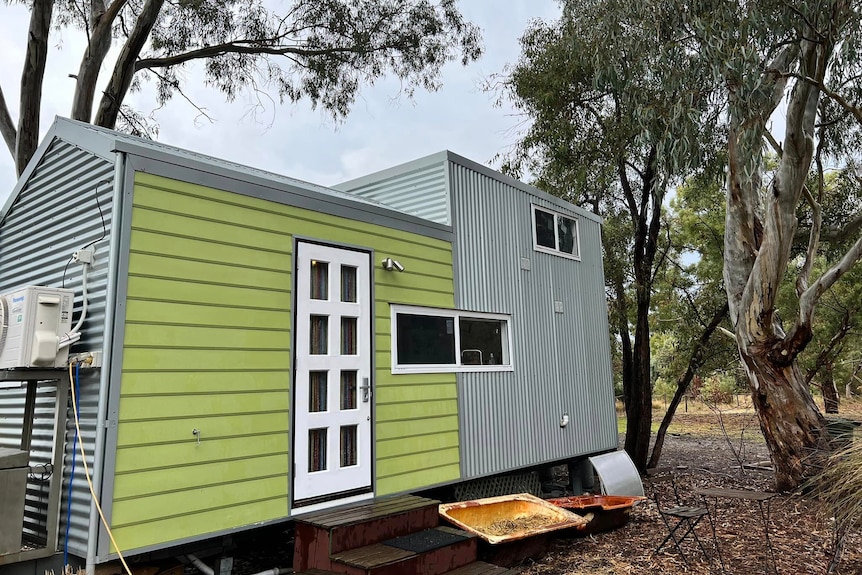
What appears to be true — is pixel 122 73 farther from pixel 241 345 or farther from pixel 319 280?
pixel 241 345

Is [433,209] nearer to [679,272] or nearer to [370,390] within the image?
[370,390]

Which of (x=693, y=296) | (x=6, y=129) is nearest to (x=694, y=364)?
(x=693, y=296)

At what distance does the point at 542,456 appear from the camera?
707 centimetres

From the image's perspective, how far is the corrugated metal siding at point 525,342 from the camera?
255 inches

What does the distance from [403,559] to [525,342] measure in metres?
3.54

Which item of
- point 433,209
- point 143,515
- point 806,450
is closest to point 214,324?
point 143,515

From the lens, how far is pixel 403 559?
4.06 metres

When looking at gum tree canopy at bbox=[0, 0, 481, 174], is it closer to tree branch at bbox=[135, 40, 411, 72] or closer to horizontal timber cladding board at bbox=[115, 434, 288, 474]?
tree branch at bbox=[135, 40, 411, 72]

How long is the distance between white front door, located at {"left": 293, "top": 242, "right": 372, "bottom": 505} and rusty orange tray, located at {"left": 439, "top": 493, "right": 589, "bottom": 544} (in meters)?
1.02

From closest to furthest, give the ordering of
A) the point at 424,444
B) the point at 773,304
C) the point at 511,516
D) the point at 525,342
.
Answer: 1. the point at 424,444
2. the point at 511,516
3. the point at 525,342
4. the point at 773,304

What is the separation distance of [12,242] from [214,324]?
2.46 m

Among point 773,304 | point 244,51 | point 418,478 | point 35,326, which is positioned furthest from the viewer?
point 244,51

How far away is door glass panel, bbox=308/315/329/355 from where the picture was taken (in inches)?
194

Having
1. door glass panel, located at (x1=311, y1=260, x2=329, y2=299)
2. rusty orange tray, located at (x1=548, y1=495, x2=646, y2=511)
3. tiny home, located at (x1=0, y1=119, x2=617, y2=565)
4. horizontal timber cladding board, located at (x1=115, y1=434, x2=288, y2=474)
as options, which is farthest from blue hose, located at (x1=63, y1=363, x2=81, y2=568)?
rusty orange tray, located at (x1=548, y1=495, x2=646, y2=511)
